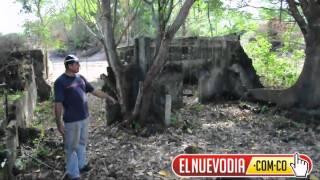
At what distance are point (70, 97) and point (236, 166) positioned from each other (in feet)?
8.52

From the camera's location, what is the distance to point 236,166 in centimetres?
562

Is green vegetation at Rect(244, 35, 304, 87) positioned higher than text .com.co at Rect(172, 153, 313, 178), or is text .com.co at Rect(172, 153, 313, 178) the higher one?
green vegetation at Rect(244, 35, 304, 87)

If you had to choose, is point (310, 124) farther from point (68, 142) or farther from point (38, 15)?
point (38, 15)

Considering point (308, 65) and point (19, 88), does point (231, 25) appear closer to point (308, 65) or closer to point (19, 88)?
point (308, 65)

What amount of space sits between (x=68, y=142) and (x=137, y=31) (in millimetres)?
19982

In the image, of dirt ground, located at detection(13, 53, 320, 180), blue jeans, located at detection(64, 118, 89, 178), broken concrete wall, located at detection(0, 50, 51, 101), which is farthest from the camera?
broken concrete wall, located at detection(0, 50, 51, 101)

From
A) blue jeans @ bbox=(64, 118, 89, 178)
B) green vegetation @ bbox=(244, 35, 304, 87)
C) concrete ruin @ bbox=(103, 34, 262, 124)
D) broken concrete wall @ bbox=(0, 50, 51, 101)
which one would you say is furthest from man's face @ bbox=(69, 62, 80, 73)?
green vegetation @ bbox=(244, 35, 304, 87)

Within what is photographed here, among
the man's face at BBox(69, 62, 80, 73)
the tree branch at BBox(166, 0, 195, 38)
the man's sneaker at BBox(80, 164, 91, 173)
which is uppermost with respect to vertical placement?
the tree branch at BBox(166, 0, 195, 38)

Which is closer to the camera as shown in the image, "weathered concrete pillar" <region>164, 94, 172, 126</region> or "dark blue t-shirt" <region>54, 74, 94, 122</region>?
"dark blue t-shirt" <region>54, 74, 94, 122</region>

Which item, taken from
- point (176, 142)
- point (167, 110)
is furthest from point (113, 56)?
point (176, 142)

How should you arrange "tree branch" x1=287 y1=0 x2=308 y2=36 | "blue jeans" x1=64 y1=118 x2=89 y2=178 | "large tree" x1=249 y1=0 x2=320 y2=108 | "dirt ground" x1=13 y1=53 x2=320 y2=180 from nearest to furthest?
"blue jeans" x1=64 y1=118 x2=89 y2=178
"dirt ground" x1=13 y1=53 x2=320 y2=180
"large tree" x1=249 y1=0 x2=320 y2=108
"tree branch" x1=287 y1=0 x2=308 y2=36

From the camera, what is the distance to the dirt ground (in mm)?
6980

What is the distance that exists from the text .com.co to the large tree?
217 inches

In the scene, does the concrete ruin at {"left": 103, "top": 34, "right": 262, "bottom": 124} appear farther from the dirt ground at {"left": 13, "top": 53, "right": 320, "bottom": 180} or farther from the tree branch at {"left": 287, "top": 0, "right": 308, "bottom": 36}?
the tree branch at {"left": 287, "top": 0, "right": 308, "bottom": 36}
